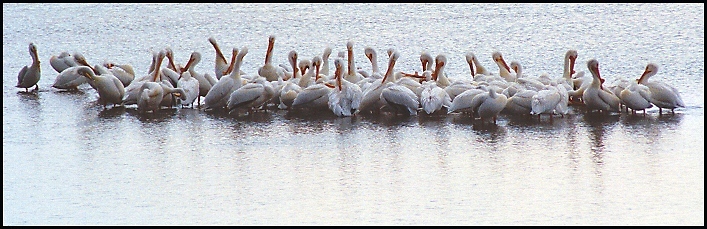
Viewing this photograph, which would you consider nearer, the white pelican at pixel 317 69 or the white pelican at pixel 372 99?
the white pelican at pixel 372 99

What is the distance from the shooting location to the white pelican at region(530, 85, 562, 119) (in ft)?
35.8

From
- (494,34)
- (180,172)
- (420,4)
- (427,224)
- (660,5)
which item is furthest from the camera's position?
(420,4)

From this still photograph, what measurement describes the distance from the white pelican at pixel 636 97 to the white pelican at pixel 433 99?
5.38ft

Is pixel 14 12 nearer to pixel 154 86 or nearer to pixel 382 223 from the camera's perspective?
pixel 154 86

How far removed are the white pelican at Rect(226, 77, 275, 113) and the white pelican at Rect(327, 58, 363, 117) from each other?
2.06 feet

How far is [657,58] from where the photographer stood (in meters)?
15.7

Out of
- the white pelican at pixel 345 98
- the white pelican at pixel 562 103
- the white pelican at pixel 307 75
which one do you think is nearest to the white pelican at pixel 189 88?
the white pelican at pixel 307 75

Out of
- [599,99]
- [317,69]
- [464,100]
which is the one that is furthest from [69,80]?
[599,99]

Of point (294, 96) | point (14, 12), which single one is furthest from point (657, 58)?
point (14, 12)

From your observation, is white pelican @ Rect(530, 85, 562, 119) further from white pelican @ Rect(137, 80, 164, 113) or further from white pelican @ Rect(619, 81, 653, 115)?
white pelican @ Rect(137, 80, 164, 113)

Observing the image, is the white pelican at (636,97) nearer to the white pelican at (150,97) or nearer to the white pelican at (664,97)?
the white pelican at (664,97)

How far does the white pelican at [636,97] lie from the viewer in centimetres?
1112

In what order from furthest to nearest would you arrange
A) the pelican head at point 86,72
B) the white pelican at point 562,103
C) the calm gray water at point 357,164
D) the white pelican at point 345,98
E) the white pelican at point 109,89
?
the pelican head at point 86,72, the white pelican at point 109,89, the white pelican at point 345,98, the white pelican at point 562,103, the calm gray water at point 357,164

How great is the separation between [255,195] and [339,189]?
22.3 inches
